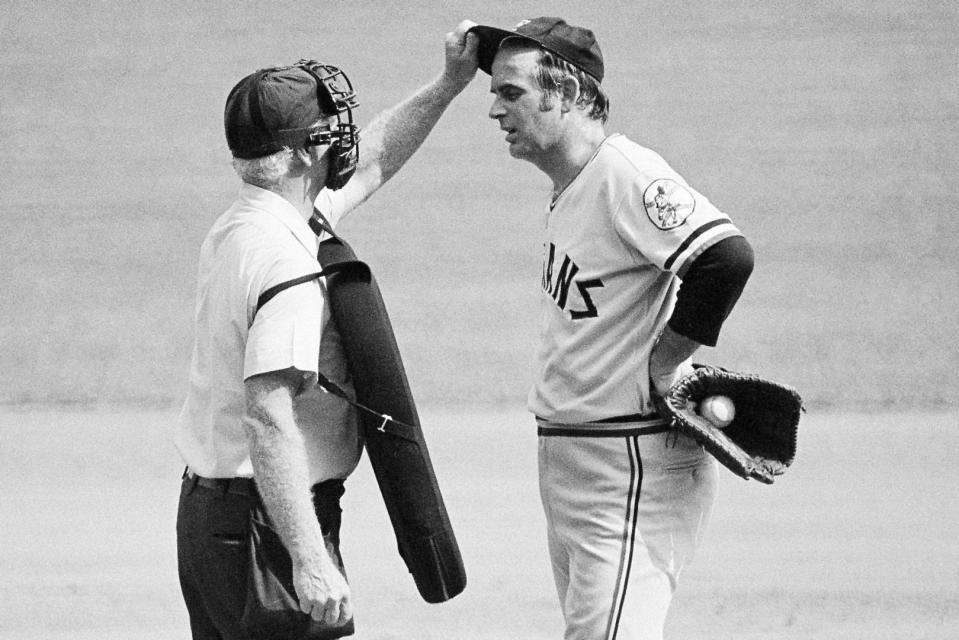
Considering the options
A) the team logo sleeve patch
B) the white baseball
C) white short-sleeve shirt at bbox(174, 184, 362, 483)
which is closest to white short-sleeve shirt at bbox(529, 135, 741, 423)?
the team logo sleeve patch

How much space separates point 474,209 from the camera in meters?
7.52

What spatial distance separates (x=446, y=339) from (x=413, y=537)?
471 centimetres

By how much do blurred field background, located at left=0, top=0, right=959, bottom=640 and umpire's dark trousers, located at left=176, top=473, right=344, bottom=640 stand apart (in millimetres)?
3121

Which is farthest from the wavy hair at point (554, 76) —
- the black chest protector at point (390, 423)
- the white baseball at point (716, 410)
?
the white baseball at point (716, 410)

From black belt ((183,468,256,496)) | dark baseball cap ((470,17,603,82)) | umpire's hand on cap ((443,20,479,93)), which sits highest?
dark baseball cap ((470,17,603,82))


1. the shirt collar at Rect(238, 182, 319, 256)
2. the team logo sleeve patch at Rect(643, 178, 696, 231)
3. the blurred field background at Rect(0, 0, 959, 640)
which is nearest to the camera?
the shirt collar at Rect(238, 182, 319, 256)

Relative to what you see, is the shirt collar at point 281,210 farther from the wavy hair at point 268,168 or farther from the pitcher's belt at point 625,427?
the pitcher's belt at point 625,427

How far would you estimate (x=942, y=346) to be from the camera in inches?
275

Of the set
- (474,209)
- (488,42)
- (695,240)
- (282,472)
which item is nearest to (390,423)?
(282,472)

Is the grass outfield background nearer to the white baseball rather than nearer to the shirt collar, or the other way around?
the white baseball

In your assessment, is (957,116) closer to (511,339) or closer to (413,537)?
(511,339)

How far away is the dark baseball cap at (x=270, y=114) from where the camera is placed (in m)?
2.27

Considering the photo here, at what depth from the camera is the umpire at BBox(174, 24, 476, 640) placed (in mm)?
2117

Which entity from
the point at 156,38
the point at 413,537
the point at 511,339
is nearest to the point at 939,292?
the point at 511,339
